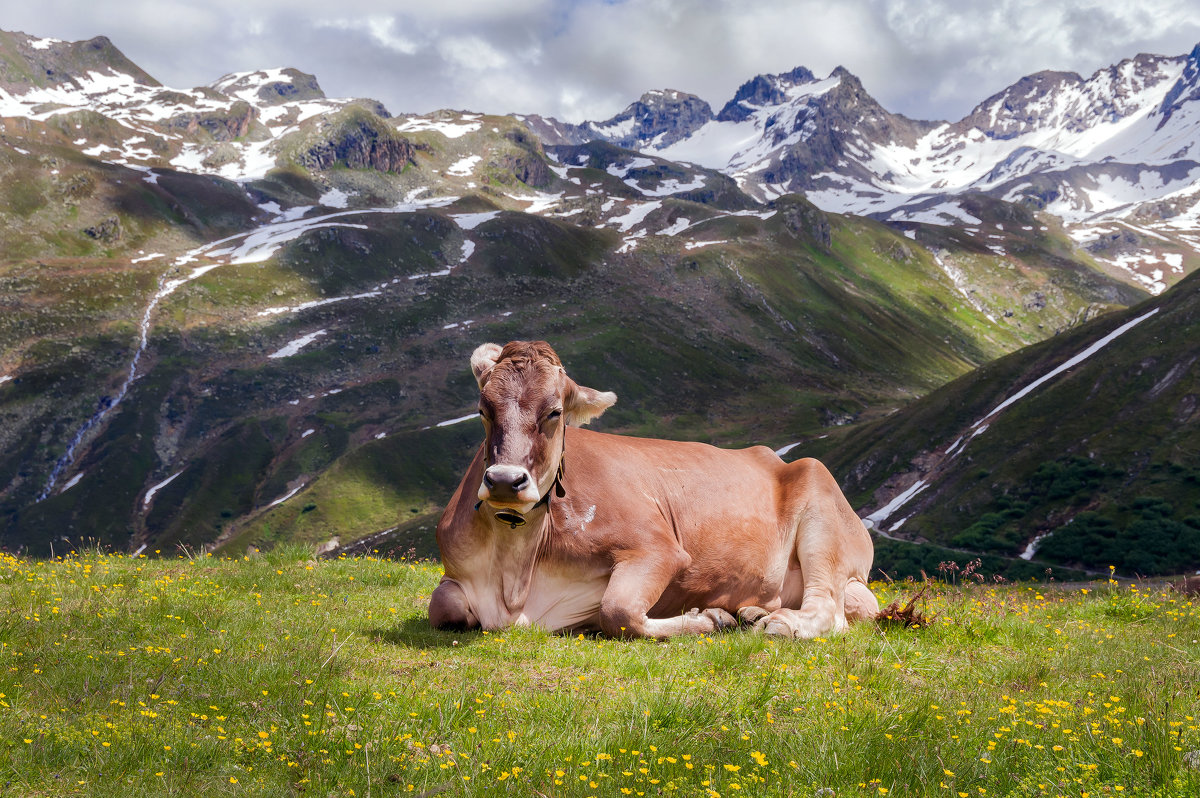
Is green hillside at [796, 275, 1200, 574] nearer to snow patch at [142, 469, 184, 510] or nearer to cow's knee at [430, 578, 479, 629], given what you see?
cow's knee at [430, 578, 479, 629]

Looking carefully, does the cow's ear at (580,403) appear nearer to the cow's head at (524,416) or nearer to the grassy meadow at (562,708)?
the cow's head at (524,416)

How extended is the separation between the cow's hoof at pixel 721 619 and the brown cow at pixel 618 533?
2 cm

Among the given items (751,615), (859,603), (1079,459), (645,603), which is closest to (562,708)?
(645,603)

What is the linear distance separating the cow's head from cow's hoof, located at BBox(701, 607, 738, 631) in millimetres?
3078

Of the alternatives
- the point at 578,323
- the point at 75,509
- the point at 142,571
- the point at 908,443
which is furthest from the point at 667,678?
the point at 578,323

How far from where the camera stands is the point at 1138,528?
1949 inches

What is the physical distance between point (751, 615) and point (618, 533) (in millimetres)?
2118

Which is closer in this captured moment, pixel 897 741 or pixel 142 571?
pixel 897 741

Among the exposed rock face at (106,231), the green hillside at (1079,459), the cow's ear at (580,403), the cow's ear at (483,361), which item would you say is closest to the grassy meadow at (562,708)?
the cow's ear at (580,403)

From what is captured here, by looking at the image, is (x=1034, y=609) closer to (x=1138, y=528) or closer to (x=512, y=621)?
(x=512, y=621)

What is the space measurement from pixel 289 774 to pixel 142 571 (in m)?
9.33

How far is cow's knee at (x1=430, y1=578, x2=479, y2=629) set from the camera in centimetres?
914

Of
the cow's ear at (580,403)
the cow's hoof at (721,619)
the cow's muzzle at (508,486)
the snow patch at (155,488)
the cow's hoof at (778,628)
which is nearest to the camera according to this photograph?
the cow's muzzle at (508,486)

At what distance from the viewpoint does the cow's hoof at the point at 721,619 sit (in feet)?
32.3
